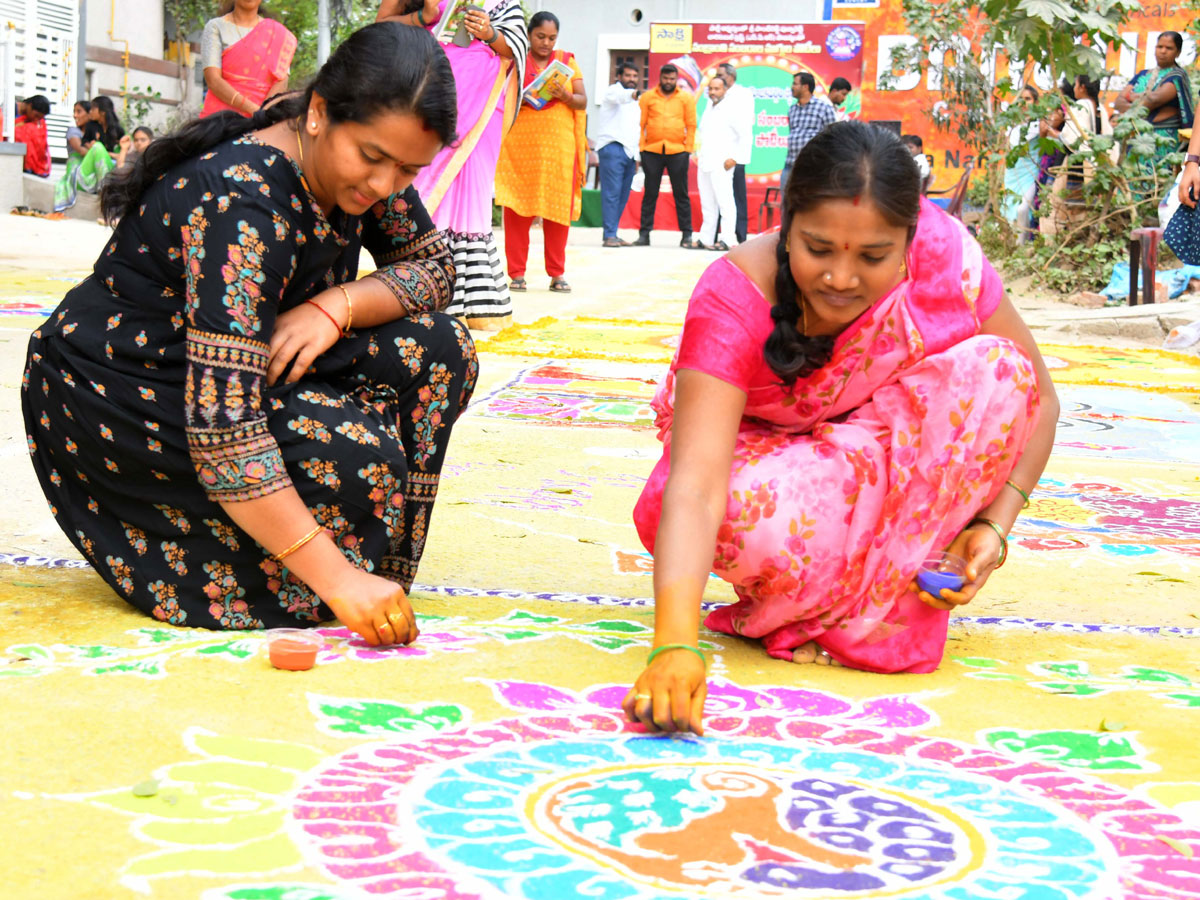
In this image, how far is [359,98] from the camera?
83.6 inches

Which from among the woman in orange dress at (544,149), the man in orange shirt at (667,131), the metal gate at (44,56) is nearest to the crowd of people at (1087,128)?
the woman in orange dress at (544,149)

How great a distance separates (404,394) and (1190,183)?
441 cm

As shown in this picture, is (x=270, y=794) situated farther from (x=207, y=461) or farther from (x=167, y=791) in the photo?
(x=207, y=461)

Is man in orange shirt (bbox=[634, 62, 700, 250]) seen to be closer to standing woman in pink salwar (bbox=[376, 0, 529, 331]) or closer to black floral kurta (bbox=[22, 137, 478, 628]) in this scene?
standing woman in pink salwar (bbox=[376, 0, 529, 331])

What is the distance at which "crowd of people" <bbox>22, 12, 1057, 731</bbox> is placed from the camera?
2.10 m

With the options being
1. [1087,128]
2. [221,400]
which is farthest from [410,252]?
[1087,128]

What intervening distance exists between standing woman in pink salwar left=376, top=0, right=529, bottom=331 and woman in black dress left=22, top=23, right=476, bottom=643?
3.77 meters

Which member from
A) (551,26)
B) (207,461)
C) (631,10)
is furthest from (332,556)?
(631,10)

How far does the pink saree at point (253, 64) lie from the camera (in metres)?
6.58

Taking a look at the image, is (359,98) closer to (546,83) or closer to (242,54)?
(242,54)

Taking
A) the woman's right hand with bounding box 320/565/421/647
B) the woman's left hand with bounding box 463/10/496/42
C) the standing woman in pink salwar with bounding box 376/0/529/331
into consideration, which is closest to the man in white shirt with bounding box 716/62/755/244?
the standing woman in pink salwar with bounding box 376/0/529/331

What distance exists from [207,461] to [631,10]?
74.0 ft

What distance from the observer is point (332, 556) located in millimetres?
2131

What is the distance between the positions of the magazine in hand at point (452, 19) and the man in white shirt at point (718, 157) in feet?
32.0
